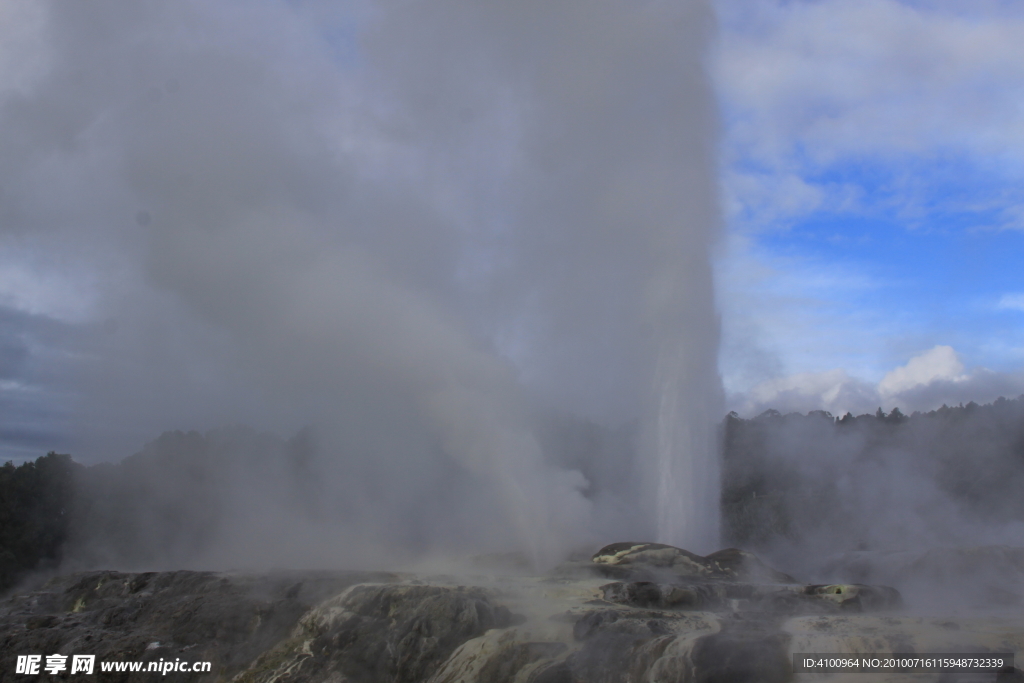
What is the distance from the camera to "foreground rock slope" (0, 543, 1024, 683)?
959 cm

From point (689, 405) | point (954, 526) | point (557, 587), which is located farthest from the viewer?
point (954, 526)

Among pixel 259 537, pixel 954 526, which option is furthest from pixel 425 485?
pixel 954 526

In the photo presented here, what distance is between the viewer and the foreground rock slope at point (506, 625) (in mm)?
9586

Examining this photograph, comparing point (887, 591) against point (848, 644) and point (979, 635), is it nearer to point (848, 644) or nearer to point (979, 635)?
point (979, 635)

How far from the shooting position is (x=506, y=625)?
1153cm

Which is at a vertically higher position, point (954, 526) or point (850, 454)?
point (850, 454)

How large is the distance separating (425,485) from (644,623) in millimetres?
18305

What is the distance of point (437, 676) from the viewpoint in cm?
1053

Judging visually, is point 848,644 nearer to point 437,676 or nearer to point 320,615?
point 437,676

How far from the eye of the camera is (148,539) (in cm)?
2848

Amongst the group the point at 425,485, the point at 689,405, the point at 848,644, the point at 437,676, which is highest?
the point at 689,405

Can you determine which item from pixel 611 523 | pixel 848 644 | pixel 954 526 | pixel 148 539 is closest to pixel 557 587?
pixel 848 644

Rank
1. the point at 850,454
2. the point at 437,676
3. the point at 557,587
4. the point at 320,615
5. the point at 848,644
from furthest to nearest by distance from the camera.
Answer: the point at 850,454 → the point at 557,587 → the point at 320,615 → the point at 437,676 → the point at 848,644

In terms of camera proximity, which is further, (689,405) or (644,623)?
(689,405)
